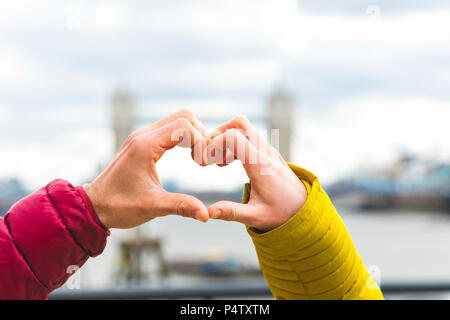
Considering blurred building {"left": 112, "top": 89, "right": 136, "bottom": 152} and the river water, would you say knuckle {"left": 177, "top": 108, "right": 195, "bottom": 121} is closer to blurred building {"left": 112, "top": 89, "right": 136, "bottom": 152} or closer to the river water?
blurred building {"left": 112, "top": 89, "right": 136, "bottom": 152}

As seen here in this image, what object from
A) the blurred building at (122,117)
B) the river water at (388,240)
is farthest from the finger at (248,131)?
the river water at (388,240)

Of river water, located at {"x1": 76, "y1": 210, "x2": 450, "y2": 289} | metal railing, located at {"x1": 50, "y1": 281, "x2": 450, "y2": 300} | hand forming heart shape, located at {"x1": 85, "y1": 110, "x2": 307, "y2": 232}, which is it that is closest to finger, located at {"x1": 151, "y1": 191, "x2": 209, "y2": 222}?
hand forming heart shape, located at {"x1": 85, "y1": 110, "x2": 307, "y2": 232}

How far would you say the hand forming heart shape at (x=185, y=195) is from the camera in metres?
0.38

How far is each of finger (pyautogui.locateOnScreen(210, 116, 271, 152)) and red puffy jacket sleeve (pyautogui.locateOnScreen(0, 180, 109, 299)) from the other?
0.13 m

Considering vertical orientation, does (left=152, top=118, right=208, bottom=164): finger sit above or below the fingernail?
above

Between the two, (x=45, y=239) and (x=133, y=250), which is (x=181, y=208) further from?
(x=133, y=250)

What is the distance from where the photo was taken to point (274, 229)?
41cm

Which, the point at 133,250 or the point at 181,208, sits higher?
the point at 181,208

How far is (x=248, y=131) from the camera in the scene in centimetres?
42

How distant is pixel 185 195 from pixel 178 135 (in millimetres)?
48

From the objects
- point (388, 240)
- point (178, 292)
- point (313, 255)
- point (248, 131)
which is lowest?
point (388, 240)

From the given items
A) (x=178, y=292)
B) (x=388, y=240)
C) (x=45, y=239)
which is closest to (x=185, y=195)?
(x=45, y=239)

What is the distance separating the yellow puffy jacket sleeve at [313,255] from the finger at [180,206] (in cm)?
7

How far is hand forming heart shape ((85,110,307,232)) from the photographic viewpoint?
1.26 feet
